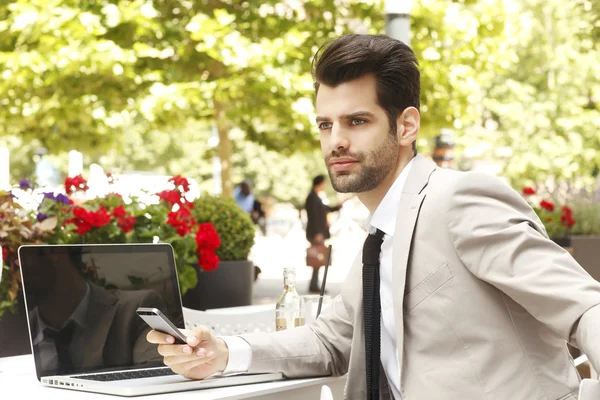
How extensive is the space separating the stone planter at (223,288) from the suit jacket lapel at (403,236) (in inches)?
178

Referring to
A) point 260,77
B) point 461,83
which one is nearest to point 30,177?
point 260,77

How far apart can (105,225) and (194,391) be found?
309cm

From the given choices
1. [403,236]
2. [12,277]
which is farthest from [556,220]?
[403,236]

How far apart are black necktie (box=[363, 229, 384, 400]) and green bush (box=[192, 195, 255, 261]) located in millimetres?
5077

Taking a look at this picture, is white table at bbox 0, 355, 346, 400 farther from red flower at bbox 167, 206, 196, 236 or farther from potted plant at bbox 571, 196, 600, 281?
potted plant at bbox 571, 196, 600, 281

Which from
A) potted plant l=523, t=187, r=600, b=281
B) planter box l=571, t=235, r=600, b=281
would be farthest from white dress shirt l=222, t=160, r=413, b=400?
planter box l=571, t=235, r=600, b=281

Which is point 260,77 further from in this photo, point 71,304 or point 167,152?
point 167,152

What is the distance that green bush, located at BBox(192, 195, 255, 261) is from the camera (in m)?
7.90

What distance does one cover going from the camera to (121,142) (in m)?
15.4

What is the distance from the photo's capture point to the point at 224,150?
13.5 m

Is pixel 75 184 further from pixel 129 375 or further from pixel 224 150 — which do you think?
pixel 224 150

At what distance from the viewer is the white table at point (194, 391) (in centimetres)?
249

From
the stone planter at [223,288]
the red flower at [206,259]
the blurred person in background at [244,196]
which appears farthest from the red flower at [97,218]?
the blurred person in background at [244,196]

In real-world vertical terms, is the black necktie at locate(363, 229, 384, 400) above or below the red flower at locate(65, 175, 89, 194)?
below
